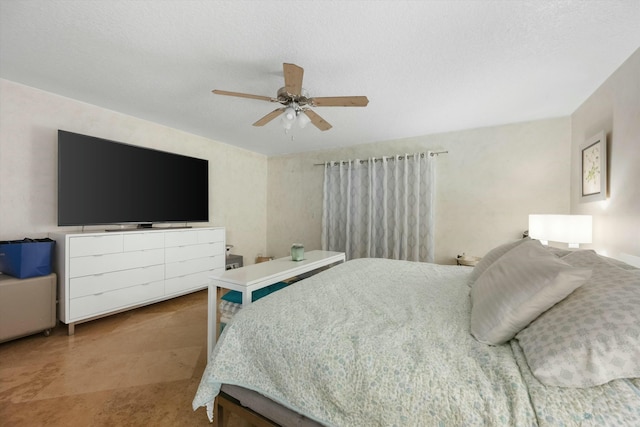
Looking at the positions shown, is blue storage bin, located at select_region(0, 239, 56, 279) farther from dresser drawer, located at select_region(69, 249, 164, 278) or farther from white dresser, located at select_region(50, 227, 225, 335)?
dresser drawer, located at select_region(69, 249, 164, 278)

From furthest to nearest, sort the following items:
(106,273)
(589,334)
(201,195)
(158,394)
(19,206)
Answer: (201,195)
(106,273)
(19,206)
(158,394)
(589,334)

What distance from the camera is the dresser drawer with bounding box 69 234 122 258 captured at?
2355 millimetres

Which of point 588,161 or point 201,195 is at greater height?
point 588,161

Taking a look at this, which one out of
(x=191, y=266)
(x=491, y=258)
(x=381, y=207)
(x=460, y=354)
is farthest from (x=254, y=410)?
(x=381, y=207)

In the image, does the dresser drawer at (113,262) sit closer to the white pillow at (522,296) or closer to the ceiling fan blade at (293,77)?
the ceiling fan blade at (293,77)

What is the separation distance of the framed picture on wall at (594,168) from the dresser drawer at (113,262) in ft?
14.4

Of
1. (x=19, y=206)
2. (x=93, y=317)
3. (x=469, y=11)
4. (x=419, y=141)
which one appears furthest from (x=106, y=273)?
(x=419, y=141)

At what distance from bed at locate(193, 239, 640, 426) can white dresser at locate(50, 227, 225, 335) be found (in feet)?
6.93

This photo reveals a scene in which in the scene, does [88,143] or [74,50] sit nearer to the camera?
[74,50]

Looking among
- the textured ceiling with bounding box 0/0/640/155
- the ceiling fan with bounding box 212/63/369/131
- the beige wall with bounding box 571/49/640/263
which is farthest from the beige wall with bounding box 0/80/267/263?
the beige wall with bounding box 571/49/640/263

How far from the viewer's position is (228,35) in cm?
167

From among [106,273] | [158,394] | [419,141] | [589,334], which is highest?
[419,141]

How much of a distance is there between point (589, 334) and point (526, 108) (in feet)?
9.32

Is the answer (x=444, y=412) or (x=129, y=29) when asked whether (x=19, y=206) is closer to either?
(x=129, y=29)
